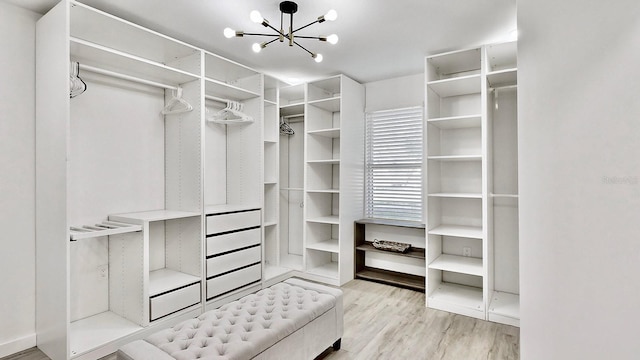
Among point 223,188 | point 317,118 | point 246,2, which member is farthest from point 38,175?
point 317,118

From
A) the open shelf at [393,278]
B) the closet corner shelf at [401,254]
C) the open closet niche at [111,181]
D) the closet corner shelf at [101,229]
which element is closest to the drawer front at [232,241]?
the open closet niche at [111,181]

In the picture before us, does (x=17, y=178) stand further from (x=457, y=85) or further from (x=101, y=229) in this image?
(x=457, y=85)

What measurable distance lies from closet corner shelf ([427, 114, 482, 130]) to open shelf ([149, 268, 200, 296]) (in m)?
2.83

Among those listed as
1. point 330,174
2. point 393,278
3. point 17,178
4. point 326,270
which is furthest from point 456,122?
point 17,178

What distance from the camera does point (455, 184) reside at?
3.65 meters

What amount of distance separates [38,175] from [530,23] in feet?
10.4

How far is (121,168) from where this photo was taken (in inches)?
115

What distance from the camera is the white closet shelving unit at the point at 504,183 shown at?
130 inches

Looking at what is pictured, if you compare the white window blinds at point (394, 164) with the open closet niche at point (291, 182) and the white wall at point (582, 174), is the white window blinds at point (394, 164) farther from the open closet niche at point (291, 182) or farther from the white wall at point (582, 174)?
the white wall at point (582, 174)

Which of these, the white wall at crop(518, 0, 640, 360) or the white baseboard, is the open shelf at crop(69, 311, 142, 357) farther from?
the white wall at crop(518, 0, 640, 360)

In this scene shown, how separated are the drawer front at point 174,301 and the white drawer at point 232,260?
0.70ft

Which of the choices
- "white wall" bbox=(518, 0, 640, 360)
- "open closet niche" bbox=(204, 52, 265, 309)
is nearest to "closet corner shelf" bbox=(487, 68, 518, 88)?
"white wall" bbox=(518, 0, 640, 360)

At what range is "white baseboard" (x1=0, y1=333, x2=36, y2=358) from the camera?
7.51 feet

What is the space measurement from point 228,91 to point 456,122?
8.16 ft
